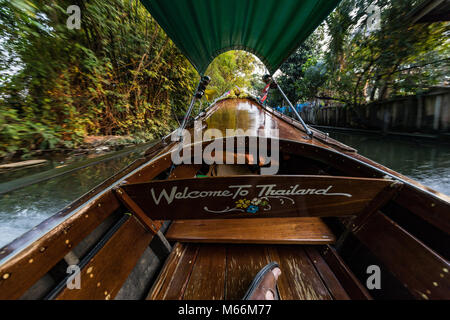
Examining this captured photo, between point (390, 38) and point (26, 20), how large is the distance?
7781 millimetres

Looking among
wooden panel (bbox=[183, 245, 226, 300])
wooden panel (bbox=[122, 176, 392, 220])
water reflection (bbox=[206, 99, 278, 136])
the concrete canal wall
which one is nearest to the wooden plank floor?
wooden panel (bbox=[183, 245, 226, 300])

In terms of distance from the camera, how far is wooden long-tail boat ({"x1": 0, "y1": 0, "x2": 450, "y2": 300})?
0.60 metres

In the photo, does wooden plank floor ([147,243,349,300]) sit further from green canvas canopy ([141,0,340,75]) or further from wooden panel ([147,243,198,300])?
green canvas canopy ([141,0,340,75])

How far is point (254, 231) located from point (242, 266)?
0.24 m

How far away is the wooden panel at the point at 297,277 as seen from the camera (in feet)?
2.73

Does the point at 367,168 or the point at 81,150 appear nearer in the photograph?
the point at 367,168

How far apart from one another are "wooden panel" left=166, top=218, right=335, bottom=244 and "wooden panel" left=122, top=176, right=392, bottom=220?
1.10 ft

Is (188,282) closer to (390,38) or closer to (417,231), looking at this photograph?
(417,231)

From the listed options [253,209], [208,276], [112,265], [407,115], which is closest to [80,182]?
[112,265]

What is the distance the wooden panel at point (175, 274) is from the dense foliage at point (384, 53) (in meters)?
7.11

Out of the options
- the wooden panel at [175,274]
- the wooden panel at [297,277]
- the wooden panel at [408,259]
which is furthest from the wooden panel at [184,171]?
the wooden panel at [408,259]
